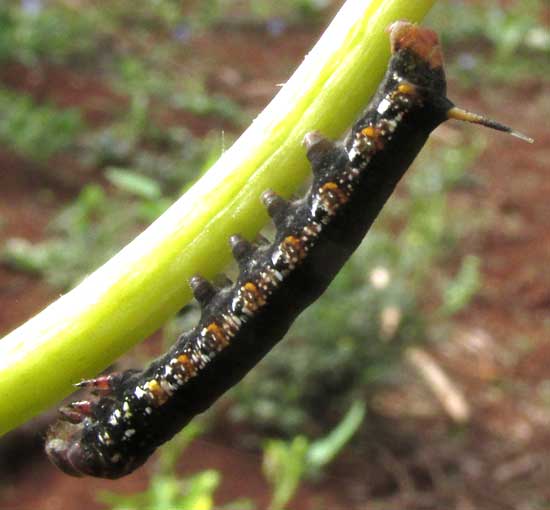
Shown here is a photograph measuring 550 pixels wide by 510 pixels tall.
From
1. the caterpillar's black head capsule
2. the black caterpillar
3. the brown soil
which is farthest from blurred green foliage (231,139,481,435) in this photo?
the caterpillar's black head capsule

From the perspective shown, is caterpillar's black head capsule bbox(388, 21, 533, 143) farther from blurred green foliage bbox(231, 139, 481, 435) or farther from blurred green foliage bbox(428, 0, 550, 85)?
blurred green foliage bbox(428, 0, 550, 85)

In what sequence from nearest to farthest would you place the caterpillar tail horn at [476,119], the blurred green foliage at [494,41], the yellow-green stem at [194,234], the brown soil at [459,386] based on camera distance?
the yellow-green stem at [194,234], the caterpillar tail horn at [476,119], the brown soil at [459,386], the blurred green foliage at [494,41]

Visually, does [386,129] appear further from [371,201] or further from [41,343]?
[41,343]

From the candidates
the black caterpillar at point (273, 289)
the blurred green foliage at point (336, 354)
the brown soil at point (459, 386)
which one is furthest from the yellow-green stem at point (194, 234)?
the blurred green foliage at point (336, 354)

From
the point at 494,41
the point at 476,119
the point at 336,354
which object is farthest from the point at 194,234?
the point at 494,41

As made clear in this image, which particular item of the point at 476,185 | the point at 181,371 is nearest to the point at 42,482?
the point at 181,371

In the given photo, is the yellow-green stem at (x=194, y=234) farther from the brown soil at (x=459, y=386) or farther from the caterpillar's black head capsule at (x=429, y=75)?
the brown soil at (x=459, y=386)
